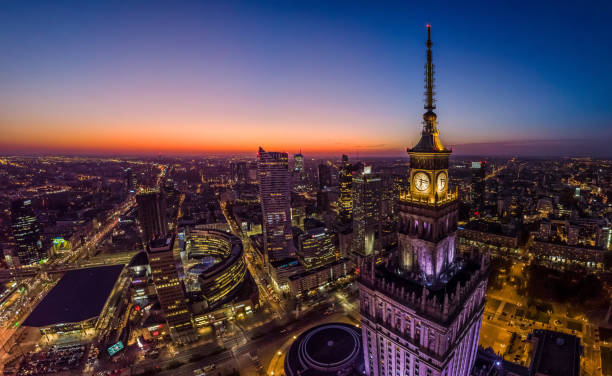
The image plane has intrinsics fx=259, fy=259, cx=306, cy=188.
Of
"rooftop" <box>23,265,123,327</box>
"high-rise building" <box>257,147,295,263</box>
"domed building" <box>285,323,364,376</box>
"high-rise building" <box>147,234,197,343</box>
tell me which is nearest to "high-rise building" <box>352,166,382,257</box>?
"high-rise building" <box>257,147,295,263</box>

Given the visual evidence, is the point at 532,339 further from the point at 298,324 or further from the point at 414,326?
the point at 298,324

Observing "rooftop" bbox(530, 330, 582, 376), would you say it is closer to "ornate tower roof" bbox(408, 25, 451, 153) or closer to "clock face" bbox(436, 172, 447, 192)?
Result: "clock face" bbox(436, 172, 447, 192)

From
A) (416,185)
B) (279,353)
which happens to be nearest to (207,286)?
(279,353)

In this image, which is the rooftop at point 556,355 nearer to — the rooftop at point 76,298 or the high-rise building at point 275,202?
the high-rise building at point 275,202

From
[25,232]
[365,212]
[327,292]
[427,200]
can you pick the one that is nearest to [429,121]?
[427,200]

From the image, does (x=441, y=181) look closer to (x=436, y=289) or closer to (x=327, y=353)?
(x=436, y=289)

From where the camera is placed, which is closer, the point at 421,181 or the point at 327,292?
the point at 421,181
